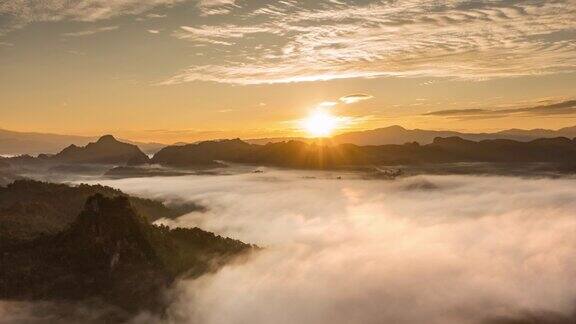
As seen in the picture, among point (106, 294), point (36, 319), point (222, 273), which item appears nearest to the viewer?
point (36, 319)

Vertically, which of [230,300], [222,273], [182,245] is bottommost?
[230,300]

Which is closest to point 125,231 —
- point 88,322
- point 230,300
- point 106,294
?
point 106,294

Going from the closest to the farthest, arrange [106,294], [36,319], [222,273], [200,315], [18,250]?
1. [36,319]
2. [106,294]
3. [18,250]
4. [200,315]
5. [222,273]

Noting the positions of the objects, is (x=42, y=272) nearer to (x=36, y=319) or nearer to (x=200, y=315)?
(x=36, y=319)

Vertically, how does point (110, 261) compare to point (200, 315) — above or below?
above

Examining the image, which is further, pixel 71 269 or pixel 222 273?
pixel 222 273

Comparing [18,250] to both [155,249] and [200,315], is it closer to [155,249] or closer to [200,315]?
[155,249]

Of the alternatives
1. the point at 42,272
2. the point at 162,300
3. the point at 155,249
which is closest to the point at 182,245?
the point at 155,249
